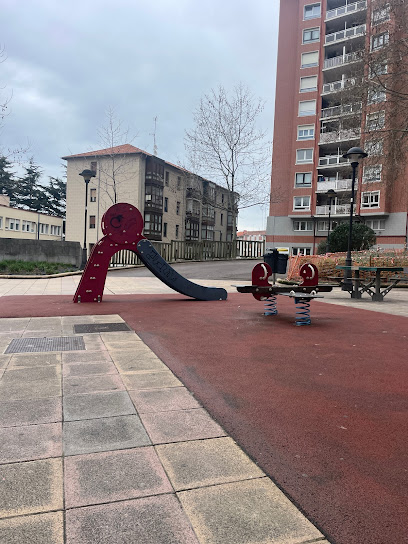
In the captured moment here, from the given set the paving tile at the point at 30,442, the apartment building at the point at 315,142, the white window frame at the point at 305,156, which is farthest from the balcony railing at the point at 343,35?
the paving tile at the point at 30,442

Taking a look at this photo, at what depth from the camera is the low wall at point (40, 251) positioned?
21.5 m

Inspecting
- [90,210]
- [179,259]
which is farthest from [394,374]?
[90,210]

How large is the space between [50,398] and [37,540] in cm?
172

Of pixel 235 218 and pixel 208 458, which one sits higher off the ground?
pixel 235 218

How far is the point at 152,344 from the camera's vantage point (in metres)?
5.38

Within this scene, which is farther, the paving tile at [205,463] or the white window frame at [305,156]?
the white window frame at [305,156]

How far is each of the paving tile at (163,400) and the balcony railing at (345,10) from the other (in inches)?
1818

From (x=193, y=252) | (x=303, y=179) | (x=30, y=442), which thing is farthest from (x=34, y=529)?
(x=303, y=179)

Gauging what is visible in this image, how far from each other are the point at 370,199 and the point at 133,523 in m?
40.7

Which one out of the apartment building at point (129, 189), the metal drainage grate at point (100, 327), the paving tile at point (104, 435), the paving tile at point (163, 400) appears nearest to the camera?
the paving tile at point (104, 435)

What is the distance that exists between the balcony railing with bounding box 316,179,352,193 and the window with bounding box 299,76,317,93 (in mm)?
9876

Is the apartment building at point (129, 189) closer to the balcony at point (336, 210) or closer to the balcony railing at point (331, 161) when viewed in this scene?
the balcony at point (336, 210)

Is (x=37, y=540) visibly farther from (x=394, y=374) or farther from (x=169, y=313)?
(x=169, y=313)

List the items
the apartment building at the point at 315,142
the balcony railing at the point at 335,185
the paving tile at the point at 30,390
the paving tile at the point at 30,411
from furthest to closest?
the balcony railing at the point at 335,185, the apartment building at the point at 315,142, the paving tile at the point at 30,390, the paving tile at the point at 30,411
